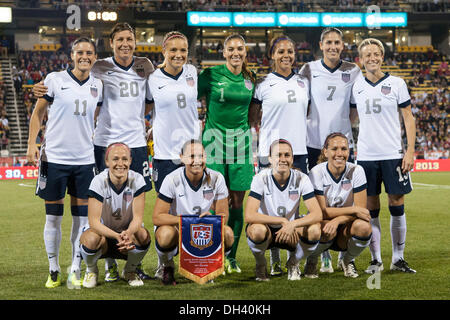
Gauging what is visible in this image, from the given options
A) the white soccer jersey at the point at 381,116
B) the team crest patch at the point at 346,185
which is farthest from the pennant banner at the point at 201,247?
the white soccer jersey at the point at 381,116

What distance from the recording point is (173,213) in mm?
4992

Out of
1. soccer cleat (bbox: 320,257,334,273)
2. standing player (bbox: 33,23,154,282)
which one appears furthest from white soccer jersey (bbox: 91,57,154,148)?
soccer cleat (bbox: 320,257,334,273)

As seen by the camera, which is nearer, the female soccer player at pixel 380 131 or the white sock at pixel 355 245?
the white sock at pixel 355 245

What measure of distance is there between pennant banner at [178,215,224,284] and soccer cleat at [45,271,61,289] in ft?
3.46

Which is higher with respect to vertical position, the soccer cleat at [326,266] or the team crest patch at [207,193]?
the team crest patch at [207,193]

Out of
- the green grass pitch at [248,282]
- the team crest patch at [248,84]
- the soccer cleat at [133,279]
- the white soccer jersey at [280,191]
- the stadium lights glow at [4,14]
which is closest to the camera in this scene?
the green grass pitch at [248,282]

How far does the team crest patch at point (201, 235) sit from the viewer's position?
4664 millimetres

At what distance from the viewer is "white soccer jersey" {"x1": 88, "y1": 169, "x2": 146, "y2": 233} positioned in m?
4.78

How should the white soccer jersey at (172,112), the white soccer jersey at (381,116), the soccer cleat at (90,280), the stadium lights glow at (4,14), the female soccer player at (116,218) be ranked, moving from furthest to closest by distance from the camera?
the stadium lights glow at (4,14) < the white soccer jersey at (381,116) < the white soccer jersey at (172,112) < the soccer cleat at (90,280) < the female soccer player at (116,218)

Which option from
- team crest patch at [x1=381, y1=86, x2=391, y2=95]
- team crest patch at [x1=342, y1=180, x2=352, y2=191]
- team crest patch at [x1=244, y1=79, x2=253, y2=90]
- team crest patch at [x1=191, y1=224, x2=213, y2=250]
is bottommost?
team crest patch at [x1=191, y1=224, x2=213, y2=250]

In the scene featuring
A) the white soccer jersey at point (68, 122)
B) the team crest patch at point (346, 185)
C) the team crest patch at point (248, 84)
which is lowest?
the team crest patch at point (346, 185)

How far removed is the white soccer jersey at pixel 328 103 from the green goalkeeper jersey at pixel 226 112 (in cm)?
58

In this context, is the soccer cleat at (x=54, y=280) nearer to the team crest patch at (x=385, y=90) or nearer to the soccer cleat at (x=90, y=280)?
the soccer cleat at (x=90, y=280)

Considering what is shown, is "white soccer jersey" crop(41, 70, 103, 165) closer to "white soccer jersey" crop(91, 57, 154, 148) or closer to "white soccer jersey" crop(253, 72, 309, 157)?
"white soccer jersey" crop(91, 57, 154, 148)
